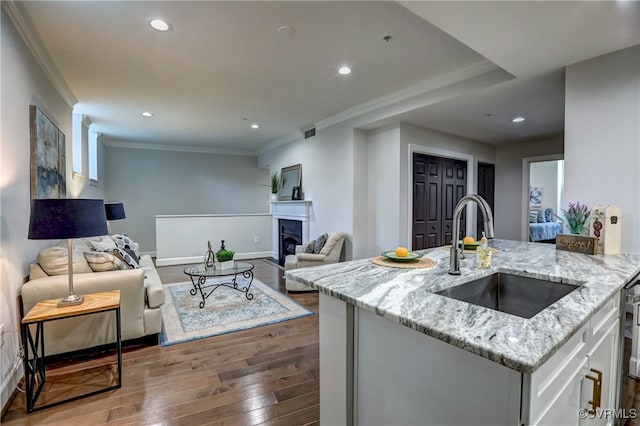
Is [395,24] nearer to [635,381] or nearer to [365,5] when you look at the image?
[365,5]

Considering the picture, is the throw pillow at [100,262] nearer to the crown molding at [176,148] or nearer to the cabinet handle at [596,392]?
the cabinet handle at [596,392]

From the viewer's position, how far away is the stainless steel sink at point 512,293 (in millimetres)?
1450

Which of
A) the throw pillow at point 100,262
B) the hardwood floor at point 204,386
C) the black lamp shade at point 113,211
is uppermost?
the black lamp shade at point 113,211

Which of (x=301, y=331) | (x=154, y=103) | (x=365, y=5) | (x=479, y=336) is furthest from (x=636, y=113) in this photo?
(x=154, y=103)

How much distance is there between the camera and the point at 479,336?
32.7 inches

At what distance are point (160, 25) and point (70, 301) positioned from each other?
216cm

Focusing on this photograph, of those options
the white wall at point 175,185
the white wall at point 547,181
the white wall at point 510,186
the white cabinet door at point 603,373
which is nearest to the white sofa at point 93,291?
the white cabinet door at point 603,373

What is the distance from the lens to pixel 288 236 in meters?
6.55

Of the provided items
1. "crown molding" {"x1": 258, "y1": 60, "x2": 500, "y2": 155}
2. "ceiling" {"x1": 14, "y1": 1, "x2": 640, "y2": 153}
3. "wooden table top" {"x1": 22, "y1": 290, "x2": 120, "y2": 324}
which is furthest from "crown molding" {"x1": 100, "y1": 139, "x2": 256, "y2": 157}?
"wooden table top" {"x1": 22, "y1": 290, "x2": 120, "y2": 324}

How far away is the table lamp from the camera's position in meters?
1.88

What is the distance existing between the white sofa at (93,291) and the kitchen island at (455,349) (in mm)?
1878

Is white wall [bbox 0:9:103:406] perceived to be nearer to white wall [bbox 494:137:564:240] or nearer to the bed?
white wall [bbox 494:137:564:240]

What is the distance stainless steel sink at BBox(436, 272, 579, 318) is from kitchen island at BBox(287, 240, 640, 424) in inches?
1.5

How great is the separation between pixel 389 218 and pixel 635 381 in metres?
2.88
